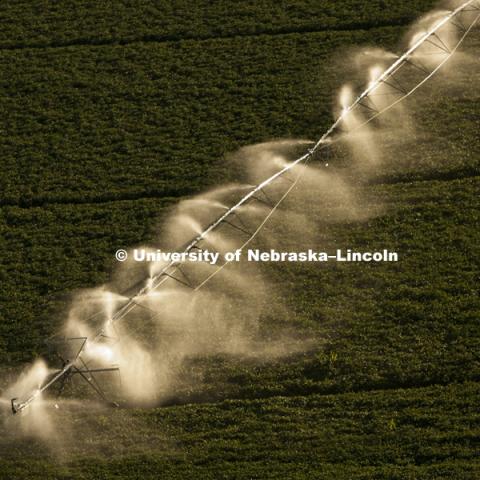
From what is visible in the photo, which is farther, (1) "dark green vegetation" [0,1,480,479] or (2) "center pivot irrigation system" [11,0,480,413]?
(2) "center pivot irrigation system" [11,0,480,413]

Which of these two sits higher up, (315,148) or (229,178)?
(315,148)

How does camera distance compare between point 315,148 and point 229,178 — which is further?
point 315,148

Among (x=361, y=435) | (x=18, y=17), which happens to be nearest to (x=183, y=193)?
(x=361, y=435)

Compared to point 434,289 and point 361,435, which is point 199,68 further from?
point 361,435

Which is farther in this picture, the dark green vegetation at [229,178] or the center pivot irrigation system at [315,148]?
the center pivot irrigation system at [315,148]
